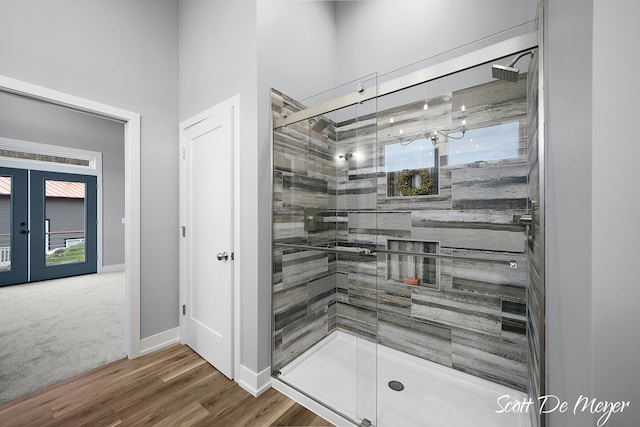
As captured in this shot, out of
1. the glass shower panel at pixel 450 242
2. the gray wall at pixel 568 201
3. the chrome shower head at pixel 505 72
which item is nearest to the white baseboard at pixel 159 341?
the glass shower panel at pixel 450 242

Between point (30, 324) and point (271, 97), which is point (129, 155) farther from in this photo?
point (30, 324)

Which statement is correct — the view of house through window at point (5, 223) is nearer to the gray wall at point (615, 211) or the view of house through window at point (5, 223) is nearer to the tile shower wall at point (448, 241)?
the tile shower wall at point (448, 241)

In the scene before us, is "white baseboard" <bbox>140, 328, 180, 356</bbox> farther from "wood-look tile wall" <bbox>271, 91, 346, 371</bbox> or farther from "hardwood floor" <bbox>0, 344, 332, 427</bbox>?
"wood-look tile wall" <bbox>271, 91, 346, 371</bbox>

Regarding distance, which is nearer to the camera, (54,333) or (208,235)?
(208,235)

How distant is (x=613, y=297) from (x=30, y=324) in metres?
4.40

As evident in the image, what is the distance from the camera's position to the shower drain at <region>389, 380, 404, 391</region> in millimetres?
1607

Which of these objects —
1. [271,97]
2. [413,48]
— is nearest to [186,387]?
[271,97]

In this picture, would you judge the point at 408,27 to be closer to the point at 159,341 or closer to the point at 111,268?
the point at 159,341

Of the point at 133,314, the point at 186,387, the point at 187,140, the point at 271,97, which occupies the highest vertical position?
the point at 271,97

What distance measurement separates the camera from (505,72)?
117cm

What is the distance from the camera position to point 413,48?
2.09 metres

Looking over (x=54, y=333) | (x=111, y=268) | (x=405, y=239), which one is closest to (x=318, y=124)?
(x=405, y=239)

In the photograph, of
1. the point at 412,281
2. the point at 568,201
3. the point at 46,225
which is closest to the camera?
the point at 568,201

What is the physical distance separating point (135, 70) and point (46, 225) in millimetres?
4203
